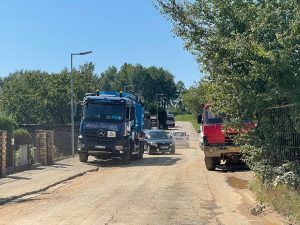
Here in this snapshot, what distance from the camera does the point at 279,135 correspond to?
12.5m

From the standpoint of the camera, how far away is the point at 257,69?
11.8m

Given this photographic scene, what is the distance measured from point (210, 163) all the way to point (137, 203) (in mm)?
Answer: 11067

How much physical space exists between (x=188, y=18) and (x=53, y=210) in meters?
5.81

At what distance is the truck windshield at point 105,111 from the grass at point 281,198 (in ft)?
50.5

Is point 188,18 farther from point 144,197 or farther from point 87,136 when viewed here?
point 87,136

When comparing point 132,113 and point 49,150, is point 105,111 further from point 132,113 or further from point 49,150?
point 49,150

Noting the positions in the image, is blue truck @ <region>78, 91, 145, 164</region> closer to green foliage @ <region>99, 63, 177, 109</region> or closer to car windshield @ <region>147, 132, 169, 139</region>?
car windshield @ <region>147, 132, 169, 139</region>

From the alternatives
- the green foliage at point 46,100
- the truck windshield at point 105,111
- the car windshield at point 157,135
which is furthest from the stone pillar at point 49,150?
the green foliage at point 46,100

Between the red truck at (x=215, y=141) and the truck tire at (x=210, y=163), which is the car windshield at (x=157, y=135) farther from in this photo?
the red truck at (x=215, y=141)

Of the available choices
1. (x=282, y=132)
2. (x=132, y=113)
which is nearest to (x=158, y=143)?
(x=132, y=113)

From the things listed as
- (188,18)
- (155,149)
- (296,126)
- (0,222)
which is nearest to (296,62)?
(296,126)

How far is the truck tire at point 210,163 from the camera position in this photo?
23.6 meters

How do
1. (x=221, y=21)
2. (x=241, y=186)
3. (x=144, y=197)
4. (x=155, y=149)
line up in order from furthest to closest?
(x=155, y=149) < (x=241, y=186) < (x=144, y=197) < (x=221, y=21)

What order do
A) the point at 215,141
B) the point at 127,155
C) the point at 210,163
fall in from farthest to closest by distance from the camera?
the point at 127,155
the point at 210,163
the point at 215,141
